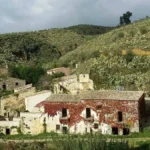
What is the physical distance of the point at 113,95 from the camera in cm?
3928

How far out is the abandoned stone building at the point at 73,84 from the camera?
50781mm

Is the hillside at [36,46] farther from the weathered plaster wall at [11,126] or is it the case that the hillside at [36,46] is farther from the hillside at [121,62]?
the weathered plaster wall at [11,126]

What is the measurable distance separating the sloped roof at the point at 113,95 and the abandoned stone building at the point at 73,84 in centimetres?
982

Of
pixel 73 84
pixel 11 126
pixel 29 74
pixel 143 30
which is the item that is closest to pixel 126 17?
pixel 143 30

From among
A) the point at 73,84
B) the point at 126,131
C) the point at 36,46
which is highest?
the point at 36,46

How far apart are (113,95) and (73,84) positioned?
12612mm

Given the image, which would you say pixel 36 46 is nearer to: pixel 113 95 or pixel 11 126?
pixel 11 126

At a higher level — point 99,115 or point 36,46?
point 36,46

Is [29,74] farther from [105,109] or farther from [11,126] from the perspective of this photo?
[105,109]

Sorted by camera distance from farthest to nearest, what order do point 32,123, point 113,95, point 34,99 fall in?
1. point 34,99
2. point 32,123
3. point 113,95

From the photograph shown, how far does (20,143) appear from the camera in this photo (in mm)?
38500

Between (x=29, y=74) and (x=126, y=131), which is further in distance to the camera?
(x=29, y=74)

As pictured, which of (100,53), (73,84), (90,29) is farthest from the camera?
(90,29)

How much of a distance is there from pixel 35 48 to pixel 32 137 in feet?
182
